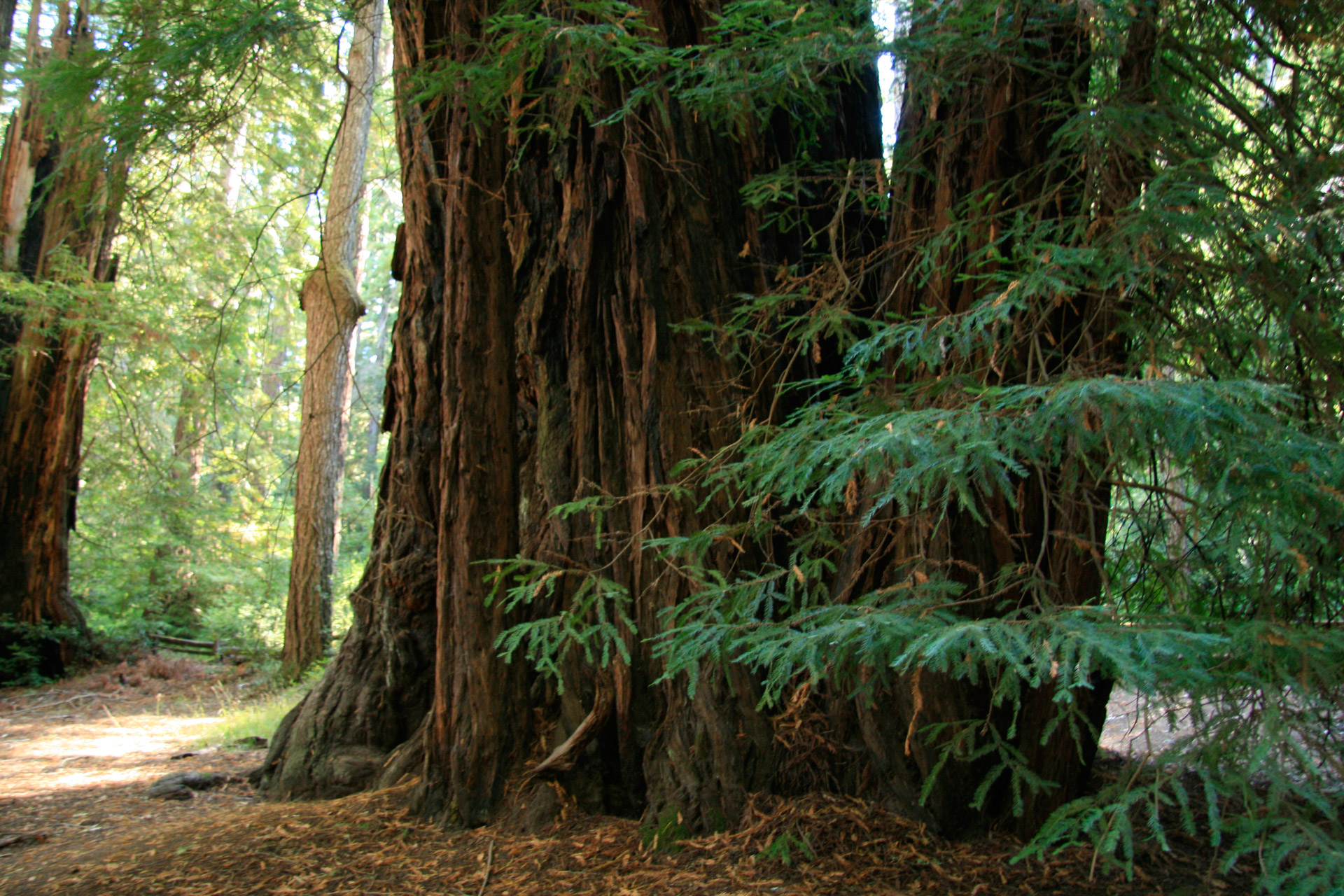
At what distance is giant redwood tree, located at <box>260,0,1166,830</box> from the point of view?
3.25 meters

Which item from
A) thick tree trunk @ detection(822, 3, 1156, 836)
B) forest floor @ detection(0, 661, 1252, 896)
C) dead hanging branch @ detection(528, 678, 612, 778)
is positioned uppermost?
thick tree trunk @ detection(822, 3, 1156, 836)

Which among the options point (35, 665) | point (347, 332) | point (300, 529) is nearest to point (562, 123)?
point (347, 332)

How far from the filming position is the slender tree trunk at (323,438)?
31.1 ft

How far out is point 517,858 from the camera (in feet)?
11.5

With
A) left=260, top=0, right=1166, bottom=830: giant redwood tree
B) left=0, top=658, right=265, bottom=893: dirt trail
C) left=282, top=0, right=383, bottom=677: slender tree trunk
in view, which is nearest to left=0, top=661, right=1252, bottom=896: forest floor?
left=0, top=658, right=265, bottom=893: dirt trail

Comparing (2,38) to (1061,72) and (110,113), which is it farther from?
(1061,72)

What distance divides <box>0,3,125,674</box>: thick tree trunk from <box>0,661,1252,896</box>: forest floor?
668cm

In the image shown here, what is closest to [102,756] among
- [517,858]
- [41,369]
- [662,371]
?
[517,858]

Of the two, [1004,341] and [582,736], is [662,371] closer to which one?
[1004,341]

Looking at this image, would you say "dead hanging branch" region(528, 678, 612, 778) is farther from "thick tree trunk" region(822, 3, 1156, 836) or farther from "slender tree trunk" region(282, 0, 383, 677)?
"slender tree trunk" region(282, 0, 383, 677)

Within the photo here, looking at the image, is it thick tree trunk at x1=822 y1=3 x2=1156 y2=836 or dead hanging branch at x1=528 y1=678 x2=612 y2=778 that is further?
dead hanging branch at x1=528 y1=678 x2=612 y2=778

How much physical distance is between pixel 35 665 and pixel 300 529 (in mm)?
3702

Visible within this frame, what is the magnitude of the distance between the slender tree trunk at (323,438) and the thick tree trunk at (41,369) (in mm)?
2618

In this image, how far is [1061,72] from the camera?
11.2 ft
